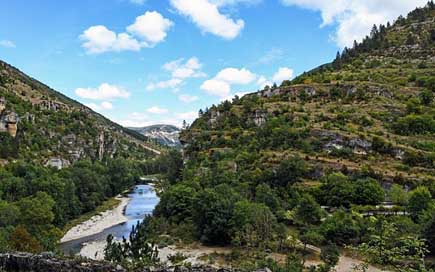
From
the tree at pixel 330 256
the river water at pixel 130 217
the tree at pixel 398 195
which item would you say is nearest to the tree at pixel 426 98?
the tree at pixel 398 195

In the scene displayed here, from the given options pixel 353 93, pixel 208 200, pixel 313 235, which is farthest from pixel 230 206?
pixel 353 93

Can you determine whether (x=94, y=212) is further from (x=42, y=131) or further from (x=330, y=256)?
(x=330, y=256)

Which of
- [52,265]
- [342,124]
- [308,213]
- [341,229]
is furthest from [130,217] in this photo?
[52,265]

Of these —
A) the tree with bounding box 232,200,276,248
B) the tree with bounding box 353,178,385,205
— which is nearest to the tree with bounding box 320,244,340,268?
the tree with bounding box 232,200,276,248

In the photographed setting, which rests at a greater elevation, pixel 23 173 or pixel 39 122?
pixel 39 122

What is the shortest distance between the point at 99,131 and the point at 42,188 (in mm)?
85512

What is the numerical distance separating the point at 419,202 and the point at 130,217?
1573 inches

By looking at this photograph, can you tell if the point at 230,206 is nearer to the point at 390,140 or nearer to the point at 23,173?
the point at 390,140

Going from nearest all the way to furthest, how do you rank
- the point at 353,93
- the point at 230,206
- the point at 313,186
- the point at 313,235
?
the point at 313,235 → the point at 230,206 → the point at 313,186 → the point at 353,93

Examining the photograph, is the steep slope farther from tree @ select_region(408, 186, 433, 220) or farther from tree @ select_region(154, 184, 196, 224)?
tree @ select_region(154, 184, 196, 224)

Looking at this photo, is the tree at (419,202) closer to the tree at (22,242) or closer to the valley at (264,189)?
the valley at (264,189)

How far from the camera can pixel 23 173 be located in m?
70.1

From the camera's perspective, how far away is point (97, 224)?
58875mm

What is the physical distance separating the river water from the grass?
2874 millimetres
